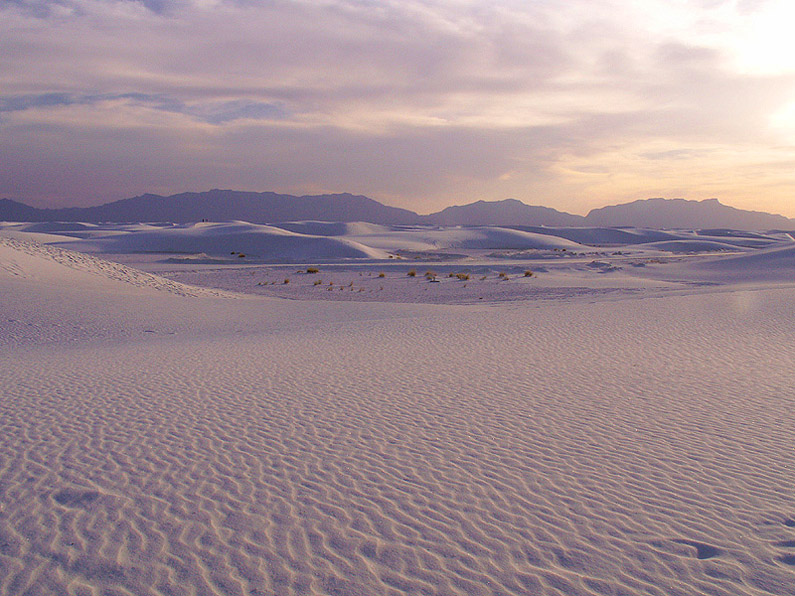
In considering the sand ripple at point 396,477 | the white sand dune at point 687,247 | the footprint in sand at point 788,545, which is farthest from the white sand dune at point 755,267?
the footprint in sand at point 788,545

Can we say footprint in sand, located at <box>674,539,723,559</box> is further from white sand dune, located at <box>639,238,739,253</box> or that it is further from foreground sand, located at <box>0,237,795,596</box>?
white sand dune, located at <box>639,238,739,253</box>

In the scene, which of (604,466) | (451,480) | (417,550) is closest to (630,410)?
(604,466)

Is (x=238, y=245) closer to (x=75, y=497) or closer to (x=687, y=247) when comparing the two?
(x=687, y=247)

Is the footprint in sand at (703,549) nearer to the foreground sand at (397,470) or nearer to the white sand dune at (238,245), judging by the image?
the foreground sand at (397,470)

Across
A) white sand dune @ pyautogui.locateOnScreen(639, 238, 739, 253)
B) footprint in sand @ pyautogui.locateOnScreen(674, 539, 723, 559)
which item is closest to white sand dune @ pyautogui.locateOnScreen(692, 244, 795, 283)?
white sand dune @ pyautogui.locateOnScreen(639, 238, 739, 253)

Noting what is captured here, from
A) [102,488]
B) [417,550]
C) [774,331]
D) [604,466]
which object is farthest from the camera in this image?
[774,331]

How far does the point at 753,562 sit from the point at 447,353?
293 inches

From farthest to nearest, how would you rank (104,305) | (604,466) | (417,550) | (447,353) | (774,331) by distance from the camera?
(104,305)
(774,331)
(447,353)
(604,466)
(417,550)

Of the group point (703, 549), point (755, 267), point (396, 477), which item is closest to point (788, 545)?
point (703, 549)

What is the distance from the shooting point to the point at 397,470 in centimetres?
529

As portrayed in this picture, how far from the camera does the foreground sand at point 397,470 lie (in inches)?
147

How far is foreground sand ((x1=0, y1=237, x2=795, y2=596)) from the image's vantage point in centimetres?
374

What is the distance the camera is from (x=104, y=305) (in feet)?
52.8

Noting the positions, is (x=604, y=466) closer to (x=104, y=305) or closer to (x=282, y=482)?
(x=282, y=482)
